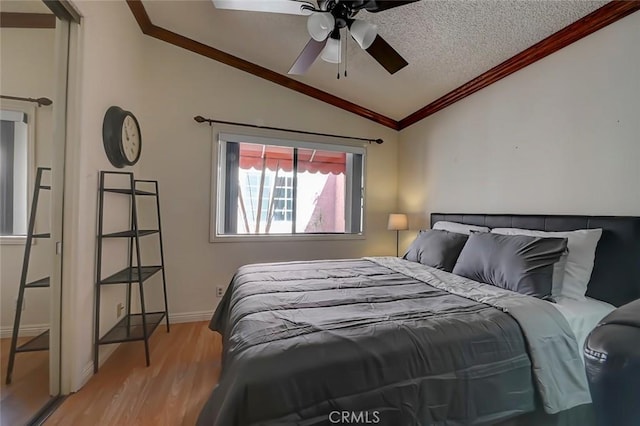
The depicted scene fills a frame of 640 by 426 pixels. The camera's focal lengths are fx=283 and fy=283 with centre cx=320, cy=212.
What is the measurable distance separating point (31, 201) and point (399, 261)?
2777 mm

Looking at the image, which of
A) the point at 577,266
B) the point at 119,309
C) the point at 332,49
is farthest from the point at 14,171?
the point at 577,266

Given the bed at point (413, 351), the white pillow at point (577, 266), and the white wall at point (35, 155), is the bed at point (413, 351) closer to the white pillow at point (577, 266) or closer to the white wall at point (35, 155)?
the white pillow at point (577, 266)

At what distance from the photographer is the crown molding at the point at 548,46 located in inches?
69.8

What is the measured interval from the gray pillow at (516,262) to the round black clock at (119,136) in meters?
2.89

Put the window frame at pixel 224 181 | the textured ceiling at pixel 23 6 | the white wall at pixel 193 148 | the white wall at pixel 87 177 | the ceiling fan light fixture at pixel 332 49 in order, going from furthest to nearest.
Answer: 1. the window frame at pixel 224 181
2. the white wall at pixel 193 148
3. the ceiling fan light fixture at pixel 332 49
4. the white wall at pixel 87 177
5. the textured ceiling at pixel 23 6

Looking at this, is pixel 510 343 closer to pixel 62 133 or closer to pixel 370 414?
pixel 370 414

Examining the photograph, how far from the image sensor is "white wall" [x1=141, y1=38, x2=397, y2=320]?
298 cm

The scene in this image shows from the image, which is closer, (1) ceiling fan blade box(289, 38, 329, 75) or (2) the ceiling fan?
(2) the ceiling fan

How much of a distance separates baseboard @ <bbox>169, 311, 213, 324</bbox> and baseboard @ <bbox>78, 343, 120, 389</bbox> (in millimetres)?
598

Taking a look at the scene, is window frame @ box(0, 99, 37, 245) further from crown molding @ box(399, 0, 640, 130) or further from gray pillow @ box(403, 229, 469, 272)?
crown molding @ box(399, 0, 640, 130)

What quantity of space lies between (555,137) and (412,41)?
1.36 metres

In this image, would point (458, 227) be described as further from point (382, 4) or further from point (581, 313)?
point (382, 4)

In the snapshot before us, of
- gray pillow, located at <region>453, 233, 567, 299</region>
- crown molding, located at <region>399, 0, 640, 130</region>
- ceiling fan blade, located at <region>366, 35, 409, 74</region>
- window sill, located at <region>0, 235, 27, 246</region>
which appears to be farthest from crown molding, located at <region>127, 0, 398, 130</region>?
gray pillow, located at <region>453, 233, 567, 299</region>

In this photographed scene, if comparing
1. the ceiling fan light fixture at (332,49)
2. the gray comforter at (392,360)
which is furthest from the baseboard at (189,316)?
the ceiling fan light fixture at (332,49)
